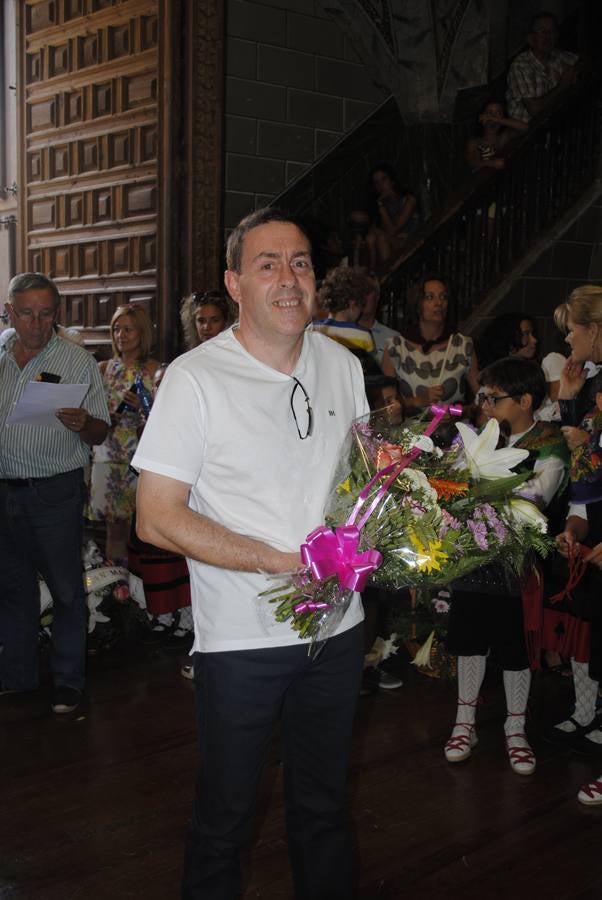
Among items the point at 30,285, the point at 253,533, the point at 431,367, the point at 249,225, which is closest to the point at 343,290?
the point at 431,367

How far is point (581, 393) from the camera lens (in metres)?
3.60

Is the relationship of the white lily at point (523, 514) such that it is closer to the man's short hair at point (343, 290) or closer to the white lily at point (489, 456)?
the white lily at point (489, 456)

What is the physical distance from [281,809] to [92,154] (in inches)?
209

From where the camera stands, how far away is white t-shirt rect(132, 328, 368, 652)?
5.74ft

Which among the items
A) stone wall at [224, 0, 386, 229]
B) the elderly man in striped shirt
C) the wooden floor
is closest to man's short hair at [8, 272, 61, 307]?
the elderly man in striped shirt

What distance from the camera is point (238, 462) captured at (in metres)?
1.78

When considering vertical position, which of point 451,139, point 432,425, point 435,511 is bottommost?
point 435,511

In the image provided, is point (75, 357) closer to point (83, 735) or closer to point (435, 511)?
point (83, 735)

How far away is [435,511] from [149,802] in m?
1.64

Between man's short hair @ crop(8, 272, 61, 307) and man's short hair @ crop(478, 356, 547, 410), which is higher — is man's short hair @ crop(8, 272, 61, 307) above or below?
above

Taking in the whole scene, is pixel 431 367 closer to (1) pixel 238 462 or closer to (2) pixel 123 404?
(2) pixel 123 404

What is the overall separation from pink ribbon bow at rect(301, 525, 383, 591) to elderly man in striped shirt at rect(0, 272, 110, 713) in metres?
2.03

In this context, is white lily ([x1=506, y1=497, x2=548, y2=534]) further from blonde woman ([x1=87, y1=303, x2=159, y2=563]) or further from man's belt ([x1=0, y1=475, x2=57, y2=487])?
blonde woman ([x1=87, y1=303, x2=159, y2=563])

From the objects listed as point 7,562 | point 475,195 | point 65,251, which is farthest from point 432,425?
point 65,251
